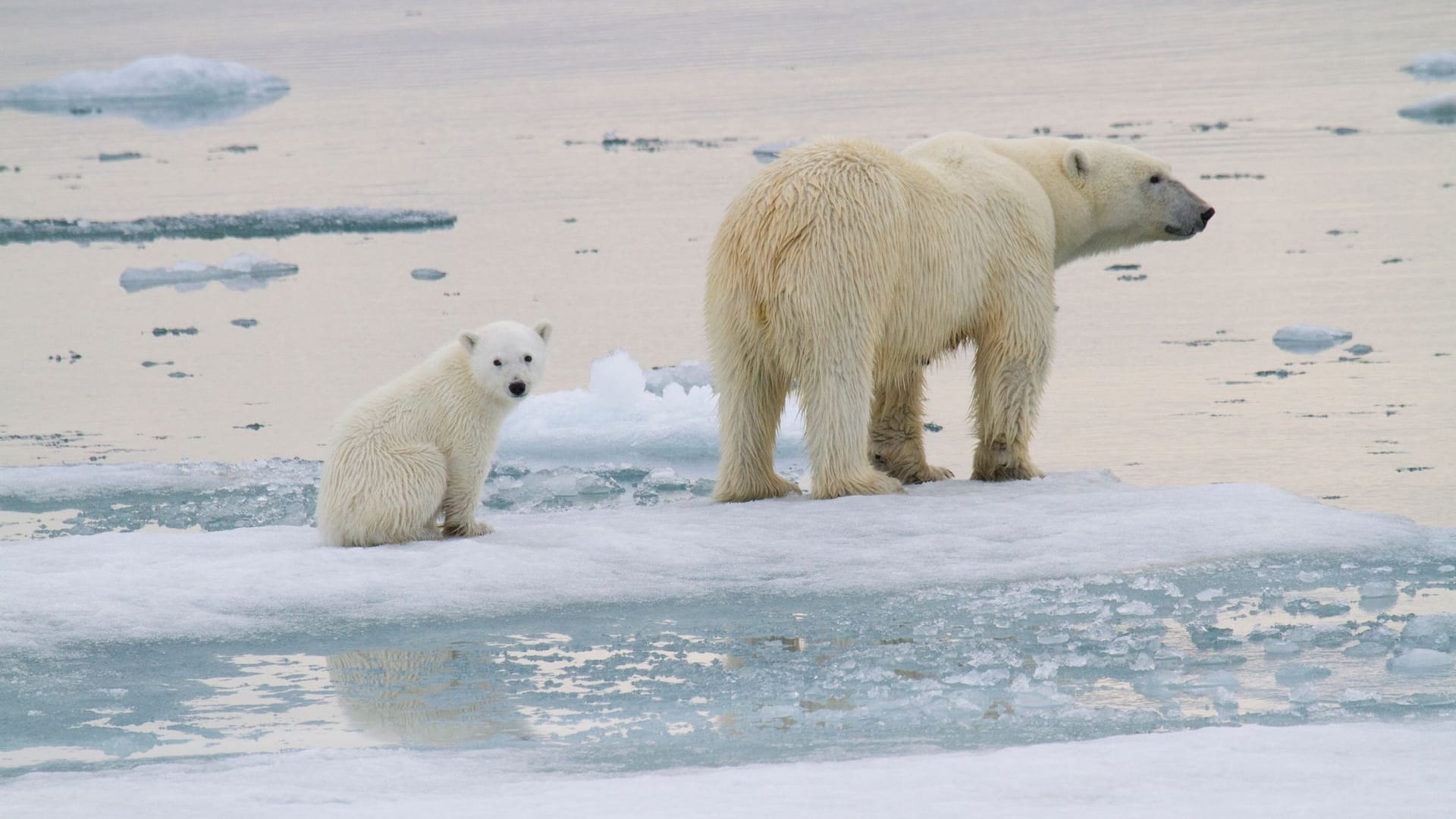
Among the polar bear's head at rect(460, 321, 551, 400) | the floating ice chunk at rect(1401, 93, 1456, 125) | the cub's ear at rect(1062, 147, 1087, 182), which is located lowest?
the floating ice chunk at rect(1401, 93, 1456, 125)

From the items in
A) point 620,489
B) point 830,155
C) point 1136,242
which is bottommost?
point 620,489

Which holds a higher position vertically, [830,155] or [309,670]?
[830,155]

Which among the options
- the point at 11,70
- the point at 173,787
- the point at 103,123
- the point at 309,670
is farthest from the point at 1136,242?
the point at 11,70

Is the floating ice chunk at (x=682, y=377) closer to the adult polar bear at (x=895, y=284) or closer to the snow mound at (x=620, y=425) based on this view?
the snow mound at (x=620, y=425)

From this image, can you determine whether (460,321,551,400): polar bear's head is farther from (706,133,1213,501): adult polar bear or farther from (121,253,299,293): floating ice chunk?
(121,253,299,293): floating ice chunk

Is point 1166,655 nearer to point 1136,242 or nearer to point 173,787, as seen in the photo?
point 173,787

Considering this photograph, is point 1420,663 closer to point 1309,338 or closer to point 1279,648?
point 1279,648

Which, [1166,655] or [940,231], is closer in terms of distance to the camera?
[1166,655]

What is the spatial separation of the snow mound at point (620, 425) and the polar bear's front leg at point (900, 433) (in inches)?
32.2

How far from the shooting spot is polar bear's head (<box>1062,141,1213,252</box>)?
7.29 meters

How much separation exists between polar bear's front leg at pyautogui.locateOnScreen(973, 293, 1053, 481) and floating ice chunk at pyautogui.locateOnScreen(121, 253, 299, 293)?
7.29 metres

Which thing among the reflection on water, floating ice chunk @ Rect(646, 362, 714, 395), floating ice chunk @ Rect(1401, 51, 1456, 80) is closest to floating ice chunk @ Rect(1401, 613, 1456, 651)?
the reflection on water

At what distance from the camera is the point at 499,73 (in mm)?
31219

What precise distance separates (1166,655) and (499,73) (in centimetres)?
2753
